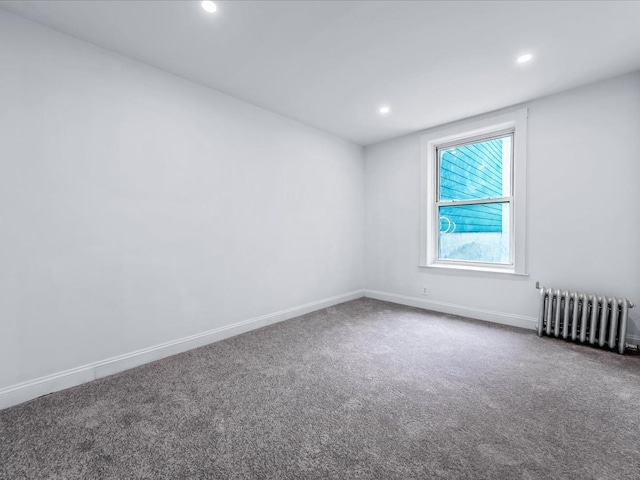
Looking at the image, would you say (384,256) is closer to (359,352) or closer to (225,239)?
(359,352)

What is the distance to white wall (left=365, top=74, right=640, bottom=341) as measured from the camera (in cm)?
268

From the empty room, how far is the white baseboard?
16 mm

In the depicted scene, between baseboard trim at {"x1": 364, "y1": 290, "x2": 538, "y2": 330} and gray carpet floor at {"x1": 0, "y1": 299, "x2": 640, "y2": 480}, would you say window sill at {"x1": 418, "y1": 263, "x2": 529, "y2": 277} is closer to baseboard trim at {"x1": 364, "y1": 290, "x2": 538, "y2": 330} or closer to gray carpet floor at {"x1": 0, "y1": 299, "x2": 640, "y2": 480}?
baseboard trim at {"x1": 364, "y1": 290, "x2": 538, "y2": 330}

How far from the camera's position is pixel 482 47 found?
7.41 feet

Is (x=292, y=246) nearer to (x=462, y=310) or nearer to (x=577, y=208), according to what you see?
(x=462, y=310)

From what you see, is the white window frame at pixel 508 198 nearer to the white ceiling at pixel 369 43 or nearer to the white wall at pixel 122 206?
the white ceiling at pixel 369 43

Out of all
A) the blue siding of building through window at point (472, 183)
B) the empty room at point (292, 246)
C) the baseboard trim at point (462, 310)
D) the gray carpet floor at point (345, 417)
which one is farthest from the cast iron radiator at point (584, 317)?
the blue siding of building through window at point (472, 183)

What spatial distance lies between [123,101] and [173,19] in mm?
830

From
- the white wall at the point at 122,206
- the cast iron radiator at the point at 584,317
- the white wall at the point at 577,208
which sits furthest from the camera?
the white wall at the point at 577,208

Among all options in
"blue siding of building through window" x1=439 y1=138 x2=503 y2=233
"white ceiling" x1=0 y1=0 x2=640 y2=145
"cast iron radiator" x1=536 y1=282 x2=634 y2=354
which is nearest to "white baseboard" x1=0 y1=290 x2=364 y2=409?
"white ceiling" x1=0 y1=0 x2=640 y2=145

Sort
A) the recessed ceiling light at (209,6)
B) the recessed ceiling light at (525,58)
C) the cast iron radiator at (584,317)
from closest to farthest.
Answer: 1. the recessed ceiling light at (209,6)
2. the recessed ceiling light at (525,58)
3. the cast iron radiator at (584,317)

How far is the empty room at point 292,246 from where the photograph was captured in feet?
5.12

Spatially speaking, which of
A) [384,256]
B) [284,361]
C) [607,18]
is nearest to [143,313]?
[284,361]

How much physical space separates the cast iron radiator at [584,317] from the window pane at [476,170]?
1.35 meters
